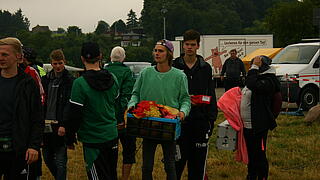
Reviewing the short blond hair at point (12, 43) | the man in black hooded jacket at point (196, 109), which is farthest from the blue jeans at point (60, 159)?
the short blond hair at point (12, 43)

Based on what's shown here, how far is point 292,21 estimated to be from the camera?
57.0 metres

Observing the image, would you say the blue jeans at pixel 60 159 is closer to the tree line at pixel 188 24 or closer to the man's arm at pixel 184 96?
the man's arm at pixel 184 96

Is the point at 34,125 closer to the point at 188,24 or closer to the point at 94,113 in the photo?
the point at 94,113

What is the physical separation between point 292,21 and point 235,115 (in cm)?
5294

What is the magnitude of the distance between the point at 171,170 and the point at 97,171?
0.85 meters

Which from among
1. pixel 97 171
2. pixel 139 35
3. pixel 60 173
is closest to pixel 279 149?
pixel 60 173

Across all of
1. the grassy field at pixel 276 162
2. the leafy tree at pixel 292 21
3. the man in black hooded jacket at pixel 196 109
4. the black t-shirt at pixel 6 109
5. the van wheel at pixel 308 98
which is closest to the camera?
the black t-shirt at pixel 6 109

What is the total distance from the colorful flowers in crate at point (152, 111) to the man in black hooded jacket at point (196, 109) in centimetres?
66

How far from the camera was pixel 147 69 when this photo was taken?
552cm

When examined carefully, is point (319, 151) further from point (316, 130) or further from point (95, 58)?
point (95, 58)

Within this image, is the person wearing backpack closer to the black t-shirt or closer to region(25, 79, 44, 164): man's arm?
region(25, 79, 44, 164): man's arm

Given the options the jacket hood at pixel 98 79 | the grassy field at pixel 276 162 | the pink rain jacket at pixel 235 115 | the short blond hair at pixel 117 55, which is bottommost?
the grassy field at pixel 276 162

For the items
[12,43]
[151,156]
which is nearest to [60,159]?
[151,156]

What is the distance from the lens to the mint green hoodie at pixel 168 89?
5.35 meters
